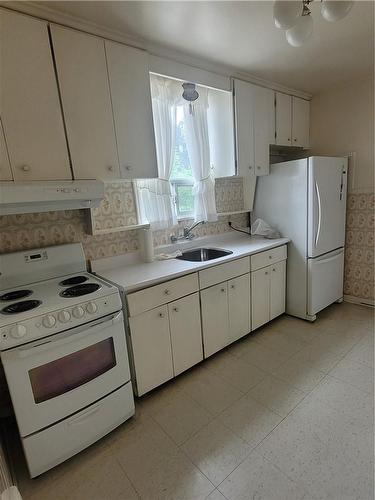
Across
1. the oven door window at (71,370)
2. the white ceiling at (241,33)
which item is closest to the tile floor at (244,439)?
the oven door window at (71,370)

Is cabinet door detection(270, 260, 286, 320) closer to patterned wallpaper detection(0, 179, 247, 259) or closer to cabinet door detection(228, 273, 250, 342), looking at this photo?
cabinet door detection(228, 273, 250, 342)

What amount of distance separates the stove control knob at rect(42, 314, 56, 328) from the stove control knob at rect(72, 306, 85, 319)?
0.10m

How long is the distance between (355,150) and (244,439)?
298 centimetres

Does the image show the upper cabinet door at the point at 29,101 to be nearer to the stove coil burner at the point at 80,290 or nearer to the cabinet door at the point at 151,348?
the stove coil burner at the point at 80,290

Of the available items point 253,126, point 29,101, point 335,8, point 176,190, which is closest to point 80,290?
point 29,101

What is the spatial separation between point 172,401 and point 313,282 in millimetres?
1753

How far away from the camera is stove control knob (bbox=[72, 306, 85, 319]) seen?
4.45ft

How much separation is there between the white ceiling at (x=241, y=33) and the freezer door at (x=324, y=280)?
1.77 metres

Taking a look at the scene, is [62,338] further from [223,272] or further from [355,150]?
[355,150]

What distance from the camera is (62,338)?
4.32ft

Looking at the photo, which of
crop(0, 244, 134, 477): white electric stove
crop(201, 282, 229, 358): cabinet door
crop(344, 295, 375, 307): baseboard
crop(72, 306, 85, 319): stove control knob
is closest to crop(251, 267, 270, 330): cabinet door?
crop(201, 282, 229, 358): cabinet door

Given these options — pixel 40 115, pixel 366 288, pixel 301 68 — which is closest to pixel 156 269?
pixel 40 115

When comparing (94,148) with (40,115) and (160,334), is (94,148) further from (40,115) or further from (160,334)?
(160,334)

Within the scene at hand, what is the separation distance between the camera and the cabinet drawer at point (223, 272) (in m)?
2.04
